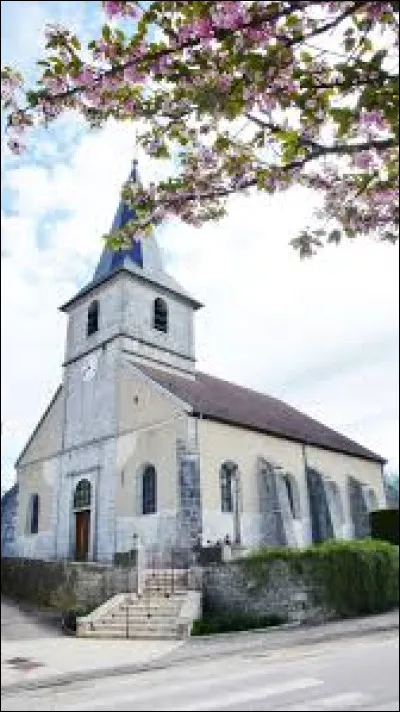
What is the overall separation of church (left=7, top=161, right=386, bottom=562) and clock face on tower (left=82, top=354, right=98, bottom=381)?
8 cm

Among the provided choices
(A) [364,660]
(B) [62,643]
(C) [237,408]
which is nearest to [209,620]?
(B) [62,643]

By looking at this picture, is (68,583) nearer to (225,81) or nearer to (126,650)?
(126,650)

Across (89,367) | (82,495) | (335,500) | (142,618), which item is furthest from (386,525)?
(89,367)

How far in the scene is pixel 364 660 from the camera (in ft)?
36.6

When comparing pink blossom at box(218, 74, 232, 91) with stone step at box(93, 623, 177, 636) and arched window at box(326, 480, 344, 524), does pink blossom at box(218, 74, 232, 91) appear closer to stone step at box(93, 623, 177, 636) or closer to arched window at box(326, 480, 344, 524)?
stone step at box(93, 623, 177, 636)

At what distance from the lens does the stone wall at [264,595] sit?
1794 cm

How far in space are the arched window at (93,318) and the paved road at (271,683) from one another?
58.3 ft

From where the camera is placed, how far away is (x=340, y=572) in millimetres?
18703

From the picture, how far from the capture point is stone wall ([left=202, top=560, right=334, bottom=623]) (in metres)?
17.9

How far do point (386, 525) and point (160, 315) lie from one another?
1305 centimetres

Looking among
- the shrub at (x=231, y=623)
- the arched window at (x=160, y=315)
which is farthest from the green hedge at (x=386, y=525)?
the arched window at (x=160, y=315)

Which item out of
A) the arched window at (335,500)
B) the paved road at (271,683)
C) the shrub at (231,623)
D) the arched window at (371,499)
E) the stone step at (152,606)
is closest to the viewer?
the paved road at (271,683)

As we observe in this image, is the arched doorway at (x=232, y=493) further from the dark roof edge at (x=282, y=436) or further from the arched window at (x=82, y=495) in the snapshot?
the arched window at (x=82, y=495)

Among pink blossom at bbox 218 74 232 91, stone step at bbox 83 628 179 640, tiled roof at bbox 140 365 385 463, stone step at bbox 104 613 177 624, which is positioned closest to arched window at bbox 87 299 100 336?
tiled roof at bbox 140 365 385 463
